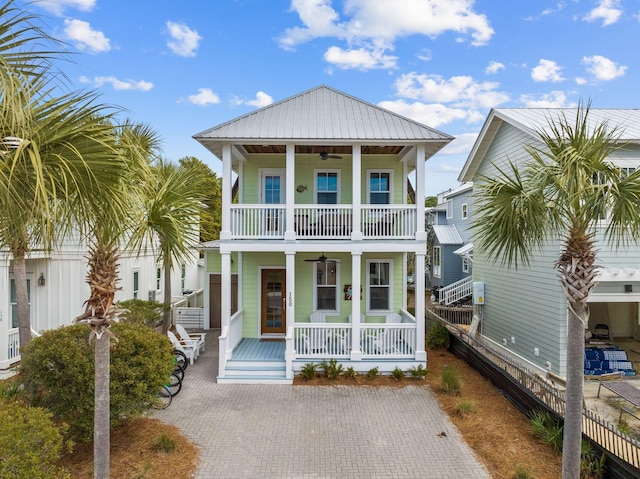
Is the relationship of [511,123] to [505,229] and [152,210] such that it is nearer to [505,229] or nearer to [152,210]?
[505,229]

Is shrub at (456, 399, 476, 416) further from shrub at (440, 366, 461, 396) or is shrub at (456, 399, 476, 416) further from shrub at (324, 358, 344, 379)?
shrub at (324, 358, 344, 379)

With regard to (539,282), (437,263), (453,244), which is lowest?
(437,263)

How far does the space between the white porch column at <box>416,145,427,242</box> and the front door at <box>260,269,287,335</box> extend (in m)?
4.84

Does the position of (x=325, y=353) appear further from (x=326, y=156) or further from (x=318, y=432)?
(x=326, y=156)

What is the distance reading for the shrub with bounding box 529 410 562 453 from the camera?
632cm

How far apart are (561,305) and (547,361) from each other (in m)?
1.76

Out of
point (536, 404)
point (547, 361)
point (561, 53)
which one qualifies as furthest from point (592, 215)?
point (561, 53)

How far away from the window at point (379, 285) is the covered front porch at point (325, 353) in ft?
5.39

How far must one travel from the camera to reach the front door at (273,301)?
1252 centimetres

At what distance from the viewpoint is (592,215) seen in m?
5.04

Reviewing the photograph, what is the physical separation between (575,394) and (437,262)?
2151 cm

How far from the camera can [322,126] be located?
33.9 feet

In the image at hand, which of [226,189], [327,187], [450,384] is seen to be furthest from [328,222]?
[450,384]

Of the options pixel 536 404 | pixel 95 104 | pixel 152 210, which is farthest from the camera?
pixel 152 210
